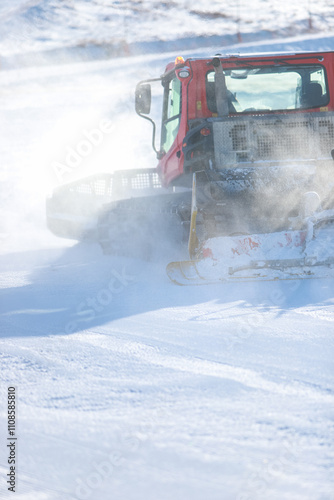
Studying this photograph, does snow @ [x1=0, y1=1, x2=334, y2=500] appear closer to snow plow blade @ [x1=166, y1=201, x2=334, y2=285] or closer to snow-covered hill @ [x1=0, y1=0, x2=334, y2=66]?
snow plow blade @ [x1=166, y1=201, x2=334, y2=285]

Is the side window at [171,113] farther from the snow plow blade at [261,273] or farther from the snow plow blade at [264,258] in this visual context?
the snow plow blade at [261,273]

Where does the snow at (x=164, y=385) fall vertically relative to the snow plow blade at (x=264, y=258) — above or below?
below

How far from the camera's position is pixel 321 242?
5.00 meters

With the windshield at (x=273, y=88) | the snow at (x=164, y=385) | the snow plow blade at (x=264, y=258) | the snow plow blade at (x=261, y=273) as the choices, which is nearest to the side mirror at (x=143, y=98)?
the windshield at (x=273, y=88)

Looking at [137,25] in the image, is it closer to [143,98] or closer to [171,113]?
[171,113]

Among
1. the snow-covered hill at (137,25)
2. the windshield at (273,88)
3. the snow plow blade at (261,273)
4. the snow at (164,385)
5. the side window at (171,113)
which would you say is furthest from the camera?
the snow-covered hill at (137,25)

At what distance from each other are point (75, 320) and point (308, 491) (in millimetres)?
2404

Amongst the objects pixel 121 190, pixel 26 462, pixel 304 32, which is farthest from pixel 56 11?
pixel 26 462

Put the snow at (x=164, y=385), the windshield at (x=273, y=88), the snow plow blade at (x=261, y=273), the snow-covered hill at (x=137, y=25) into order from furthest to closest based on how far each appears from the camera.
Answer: the snow-covered hill at (x=137, y=25) → the windshield at (x=273, y=88) → the snow plow blade at (x=261, y=273) → the snow at (x=164, y=385)

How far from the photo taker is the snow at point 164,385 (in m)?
1.96

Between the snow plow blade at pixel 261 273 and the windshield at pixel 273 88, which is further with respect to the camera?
the windshield at pixel 273 88

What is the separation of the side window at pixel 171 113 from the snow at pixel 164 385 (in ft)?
5.21

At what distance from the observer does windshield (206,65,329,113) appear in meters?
6.48

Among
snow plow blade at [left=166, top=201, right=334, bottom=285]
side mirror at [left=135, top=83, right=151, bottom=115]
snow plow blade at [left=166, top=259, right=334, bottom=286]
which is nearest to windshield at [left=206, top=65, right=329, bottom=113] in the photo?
side mirror at [left=135, top=83, right=151, bottom=115]
